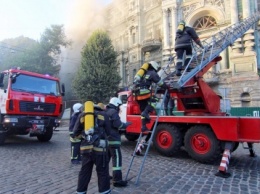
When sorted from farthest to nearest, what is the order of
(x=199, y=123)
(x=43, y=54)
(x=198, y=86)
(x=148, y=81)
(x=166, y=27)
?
(x=43, y=54), (x=166, y=27), (x=198, y=86), (x=199, y=123), (x=148, y=81)

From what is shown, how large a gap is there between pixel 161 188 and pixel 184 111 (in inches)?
145

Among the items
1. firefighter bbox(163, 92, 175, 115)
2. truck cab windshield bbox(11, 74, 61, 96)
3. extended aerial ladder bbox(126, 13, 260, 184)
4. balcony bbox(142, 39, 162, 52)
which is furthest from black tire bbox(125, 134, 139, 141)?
balcony bbox(142, 39, 162, 52)

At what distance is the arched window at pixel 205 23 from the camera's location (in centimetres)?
2512

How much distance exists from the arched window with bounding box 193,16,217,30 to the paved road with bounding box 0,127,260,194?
69.7 feet

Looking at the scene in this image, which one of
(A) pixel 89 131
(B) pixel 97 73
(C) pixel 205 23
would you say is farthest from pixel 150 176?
(C) pixel 205 23

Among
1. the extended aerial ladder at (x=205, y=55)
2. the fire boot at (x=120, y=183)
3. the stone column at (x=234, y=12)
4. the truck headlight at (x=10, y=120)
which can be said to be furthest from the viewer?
the stone column at (x=234, y=12)

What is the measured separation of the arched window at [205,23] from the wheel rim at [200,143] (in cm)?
2173

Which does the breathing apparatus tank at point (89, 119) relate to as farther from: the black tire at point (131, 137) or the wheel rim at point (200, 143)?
the black tire at point (131, 137)

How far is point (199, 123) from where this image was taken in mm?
6227

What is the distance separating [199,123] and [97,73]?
2045 centimetres

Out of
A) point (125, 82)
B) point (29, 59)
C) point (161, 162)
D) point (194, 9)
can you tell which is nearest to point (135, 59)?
point (125, 82)

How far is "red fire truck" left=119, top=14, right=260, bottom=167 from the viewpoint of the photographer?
5.59 meters

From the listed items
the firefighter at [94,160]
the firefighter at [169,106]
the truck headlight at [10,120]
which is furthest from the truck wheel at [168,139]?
the truck headlight at [10,120]

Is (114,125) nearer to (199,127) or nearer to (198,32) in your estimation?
(199,127)
